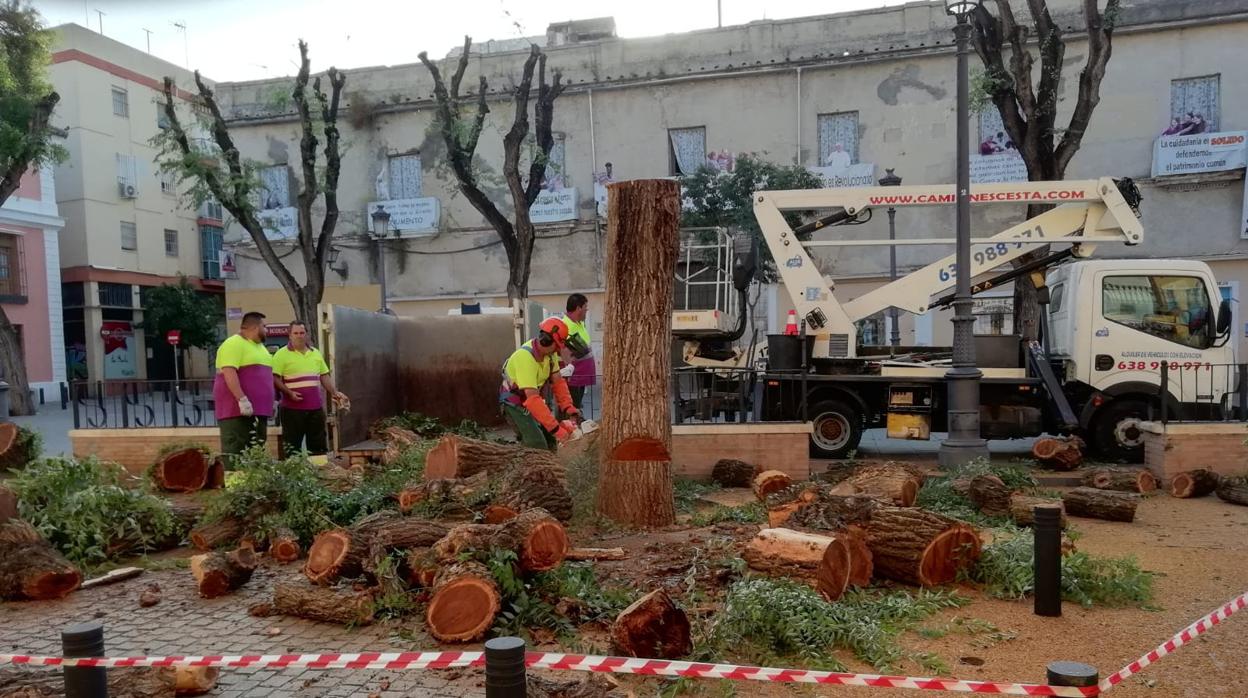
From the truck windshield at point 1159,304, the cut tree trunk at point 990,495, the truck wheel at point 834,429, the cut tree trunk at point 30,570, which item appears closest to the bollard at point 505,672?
the cut tree trunk at point 30,570

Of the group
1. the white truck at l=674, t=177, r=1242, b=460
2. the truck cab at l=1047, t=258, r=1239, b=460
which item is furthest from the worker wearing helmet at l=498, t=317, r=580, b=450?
the truck cab at l=1047, t=258, r=1239, b=460

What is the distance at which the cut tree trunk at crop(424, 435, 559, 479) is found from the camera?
A: 6.89m

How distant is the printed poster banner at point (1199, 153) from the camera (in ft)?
66.8

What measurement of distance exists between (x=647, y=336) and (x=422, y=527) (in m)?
2.06

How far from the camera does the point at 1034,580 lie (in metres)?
4.72

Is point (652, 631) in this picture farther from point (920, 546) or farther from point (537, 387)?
point (537, 387)

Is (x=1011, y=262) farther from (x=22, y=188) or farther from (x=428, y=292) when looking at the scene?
(x=22, y=188)

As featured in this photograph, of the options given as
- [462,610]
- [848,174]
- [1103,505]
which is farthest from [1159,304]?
[848,174]

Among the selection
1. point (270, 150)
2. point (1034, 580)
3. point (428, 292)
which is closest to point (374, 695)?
point (1034, 580)

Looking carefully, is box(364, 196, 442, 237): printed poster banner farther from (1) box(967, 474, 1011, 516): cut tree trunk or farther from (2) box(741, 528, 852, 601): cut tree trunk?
(2) box(741, 528, 852, 601): cut tree trunk

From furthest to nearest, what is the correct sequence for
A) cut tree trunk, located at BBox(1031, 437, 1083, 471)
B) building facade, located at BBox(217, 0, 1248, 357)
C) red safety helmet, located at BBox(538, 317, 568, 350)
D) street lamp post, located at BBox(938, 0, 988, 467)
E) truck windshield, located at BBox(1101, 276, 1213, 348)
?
building facade, located at BBox(217, 0, 1248, 357) → truck windshield, located at BBox(1101, 276, 1213, 348) → cut tree trunk, located at BBox(1031, 437, 1083, 471) → street lamp post, located at BBox(938, 0, 988, 467) → red safety helmet, located at BBox(538, 317, 568, 350)

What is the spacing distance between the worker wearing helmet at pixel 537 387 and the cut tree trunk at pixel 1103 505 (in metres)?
4.24

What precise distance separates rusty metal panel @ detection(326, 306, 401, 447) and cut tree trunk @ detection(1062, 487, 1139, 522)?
6.95 meters

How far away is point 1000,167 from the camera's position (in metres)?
21.4
